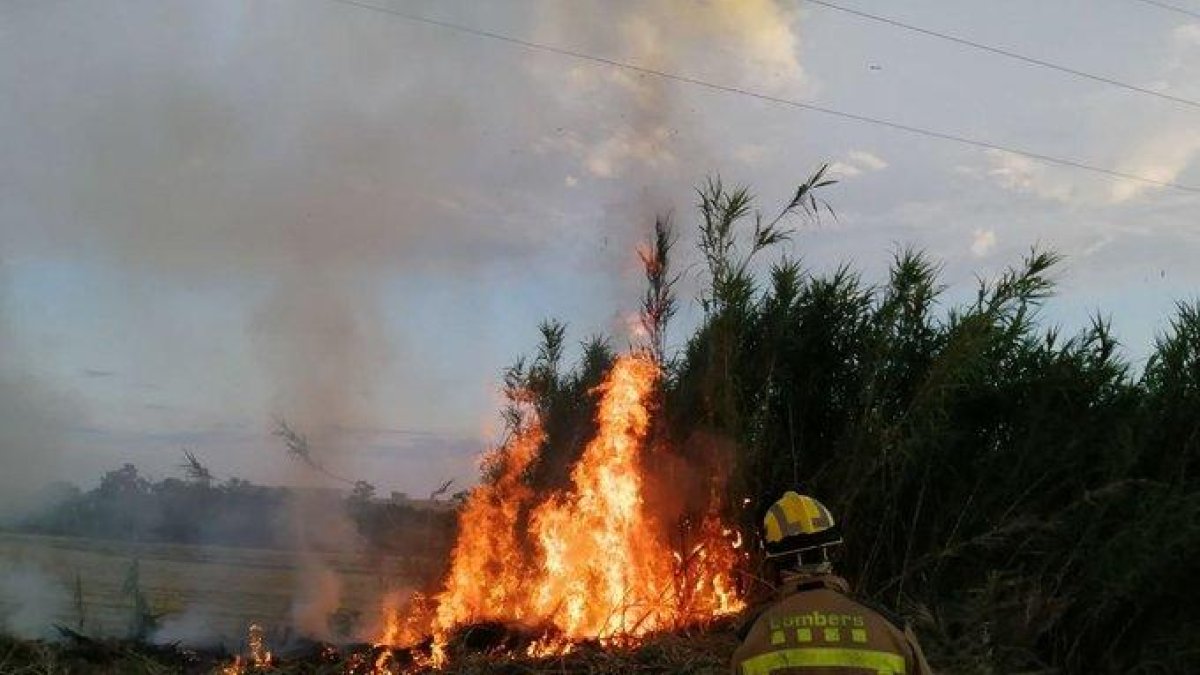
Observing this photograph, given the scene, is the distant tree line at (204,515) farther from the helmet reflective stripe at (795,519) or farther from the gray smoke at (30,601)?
the helmet reflective stripe at (795,519)

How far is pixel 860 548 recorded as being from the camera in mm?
10586

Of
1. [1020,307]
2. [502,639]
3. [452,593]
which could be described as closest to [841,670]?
[502,639]

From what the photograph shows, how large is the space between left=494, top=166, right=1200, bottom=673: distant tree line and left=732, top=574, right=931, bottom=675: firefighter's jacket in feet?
20.8

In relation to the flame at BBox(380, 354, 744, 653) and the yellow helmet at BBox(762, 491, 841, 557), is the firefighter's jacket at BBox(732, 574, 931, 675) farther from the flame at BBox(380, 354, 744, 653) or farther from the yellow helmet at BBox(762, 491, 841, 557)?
the flame at BBox(380, 354, 744, 653)

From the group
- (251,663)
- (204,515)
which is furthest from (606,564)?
(204,515)

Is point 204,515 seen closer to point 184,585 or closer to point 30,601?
point 184,585

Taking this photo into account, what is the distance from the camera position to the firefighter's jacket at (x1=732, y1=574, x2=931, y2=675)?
11.7 feet

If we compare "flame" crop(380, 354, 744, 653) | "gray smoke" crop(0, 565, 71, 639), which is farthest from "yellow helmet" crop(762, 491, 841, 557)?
"gray smoke" crop(0, 565, 71, 639)

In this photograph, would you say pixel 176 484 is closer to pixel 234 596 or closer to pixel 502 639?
pixel 234 596

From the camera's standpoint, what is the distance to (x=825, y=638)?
3.55 metres

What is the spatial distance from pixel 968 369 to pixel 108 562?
35.7ft

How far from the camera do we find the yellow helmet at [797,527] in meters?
3.74

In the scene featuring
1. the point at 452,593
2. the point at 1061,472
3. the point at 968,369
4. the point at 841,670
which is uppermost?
the point at 968,369

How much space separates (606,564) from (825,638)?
781cm
